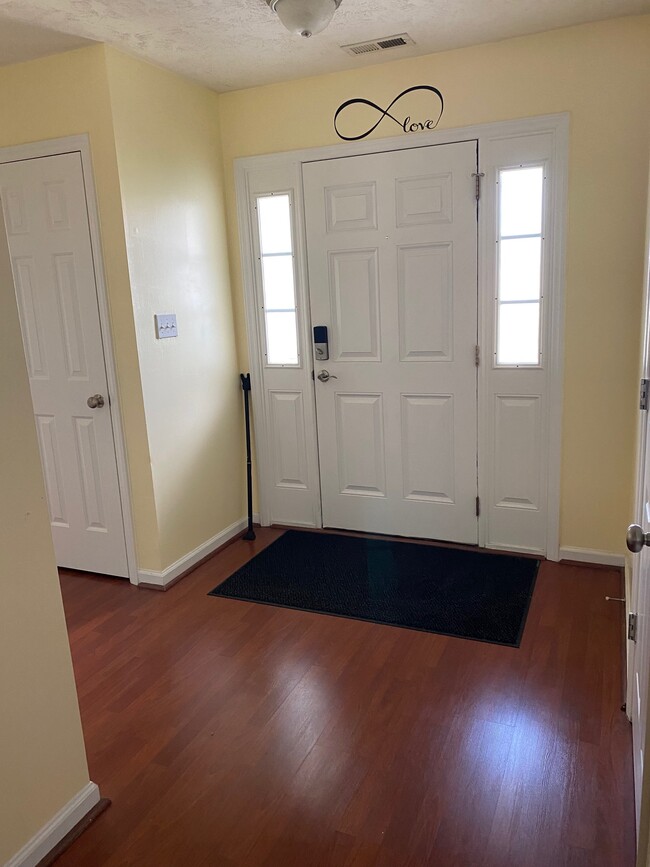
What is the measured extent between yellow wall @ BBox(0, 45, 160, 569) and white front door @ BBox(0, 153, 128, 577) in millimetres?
101

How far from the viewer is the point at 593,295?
3021 millimetres

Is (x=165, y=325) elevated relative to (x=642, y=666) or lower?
elevated

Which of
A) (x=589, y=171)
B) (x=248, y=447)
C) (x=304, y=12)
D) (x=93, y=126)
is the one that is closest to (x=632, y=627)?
(x=589, y=171)

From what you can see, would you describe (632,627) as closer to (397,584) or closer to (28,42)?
(397,584)

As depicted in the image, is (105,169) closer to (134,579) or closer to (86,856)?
(134,579)

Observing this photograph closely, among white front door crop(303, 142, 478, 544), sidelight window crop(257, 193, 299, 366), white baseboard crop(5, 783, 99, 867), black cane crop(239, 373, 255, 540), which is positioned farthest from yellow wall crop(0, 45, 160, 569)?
white baseboard crop(5, 783, 99, 867)

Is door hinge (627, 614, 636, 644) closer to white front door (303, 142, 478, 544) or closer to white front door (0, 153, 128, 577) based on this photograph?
white front door (303, 142, 478, 544)

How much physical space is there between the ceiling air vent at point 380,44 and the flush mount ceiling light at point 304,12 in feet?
2.04

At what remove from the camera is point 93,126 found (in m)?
2.87

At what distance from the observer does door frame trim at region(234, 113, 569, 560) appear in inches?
118

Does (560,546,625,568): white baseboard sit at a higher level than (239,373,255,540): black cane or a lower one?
lower

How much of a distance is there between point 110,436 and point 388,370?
1485mm

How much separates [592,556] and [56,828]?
2.59m

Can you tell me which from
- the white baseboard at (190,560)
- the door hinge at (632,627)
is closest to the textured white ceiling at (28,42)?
the white baseboard at (190,560)
